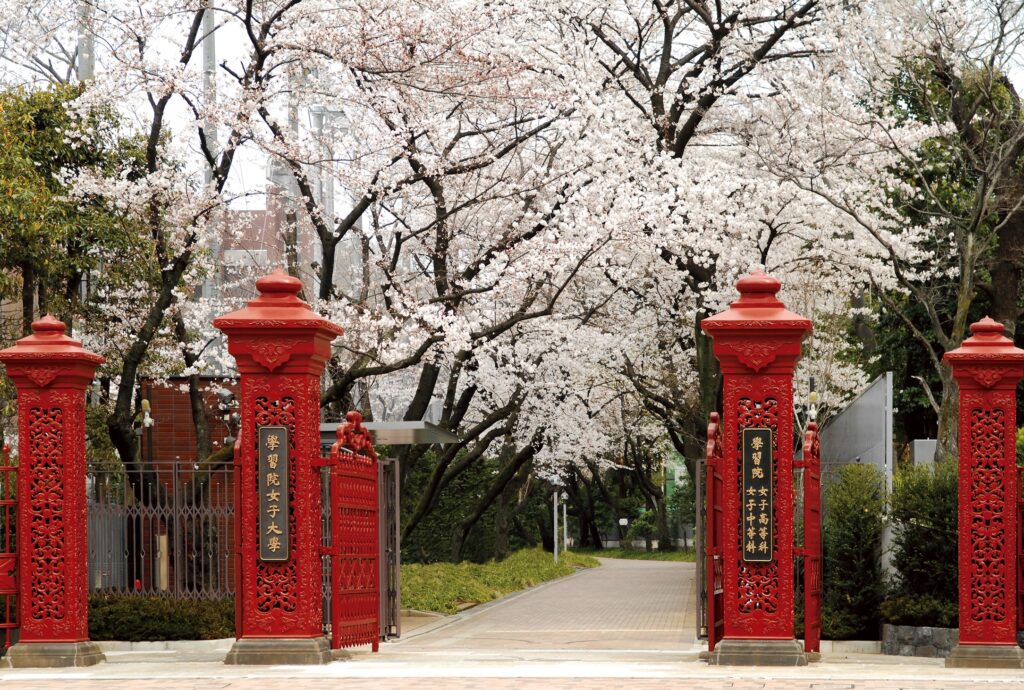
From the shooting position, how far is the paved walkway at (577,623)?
16.9m

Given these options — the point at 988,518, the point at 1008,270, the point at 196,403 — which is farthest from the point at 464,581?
the point at 988,518

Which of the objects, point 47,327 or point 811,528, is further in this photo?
point 47,327

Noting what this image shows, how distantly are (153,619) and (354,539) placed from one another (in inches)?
185

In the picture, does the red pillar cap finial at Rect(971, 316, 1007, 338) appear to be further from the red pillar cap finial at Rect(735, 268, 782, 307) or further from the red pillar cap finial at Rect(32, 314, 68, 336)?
the red pillar cap finial at Rect(32, 314, 68, 336)

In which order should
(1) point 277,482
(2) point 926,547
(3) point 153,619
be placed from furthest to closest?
1. (3) point 153,619
2. (2) point 926,547
3. (1) point 277,482

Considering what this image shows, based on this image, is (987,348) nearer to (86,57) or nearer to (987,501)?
(987,501)

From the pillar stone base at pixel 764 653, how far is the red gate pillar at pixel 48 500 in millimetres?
5436

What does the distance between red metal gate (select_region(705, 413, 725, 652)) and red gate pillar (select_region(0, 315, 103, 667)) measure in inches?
208

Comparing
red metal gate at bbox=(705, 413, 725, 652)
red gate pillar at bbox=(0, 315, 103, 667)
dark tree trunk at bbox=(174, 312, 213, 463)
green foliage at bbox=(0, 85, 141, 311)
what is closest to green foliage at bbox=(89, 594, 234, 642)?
dark tree trunk at bbox=(174, 312, 213, 463)

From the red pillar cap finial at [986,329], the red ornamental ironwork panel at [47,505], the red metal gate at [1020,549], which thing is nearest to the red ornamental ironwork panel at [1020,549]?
the red metal gate at [1020,549]

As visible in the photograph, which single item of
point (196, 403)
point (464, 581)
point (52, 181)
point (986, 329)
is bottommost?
point (464, 581)

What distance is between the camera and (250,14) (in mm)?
16922

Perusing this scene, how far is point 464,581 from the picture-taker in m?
27.2

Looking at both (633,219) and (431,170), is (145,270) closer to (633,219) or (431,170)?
(431,170)
